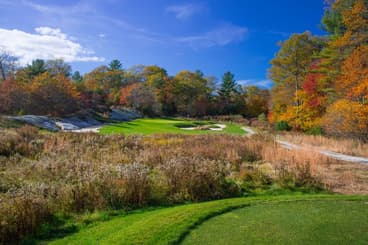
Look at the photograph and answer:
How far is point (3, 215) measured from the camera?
3.74 meters

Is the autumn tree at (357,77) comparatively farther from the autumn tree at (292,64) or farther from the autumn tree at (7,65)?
the autumn tree at (7,65)

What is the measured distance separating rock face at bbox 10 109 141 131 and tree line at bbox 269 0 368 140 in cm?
2014

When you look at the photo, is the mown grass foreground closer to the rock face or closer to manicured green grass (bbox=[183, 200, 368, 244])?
manicured green grass (bbox=[183, 200, 368, 244])

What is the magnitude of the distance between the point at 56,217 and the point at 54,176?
2077mm

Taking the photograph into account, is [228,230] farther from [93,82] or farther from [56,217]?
[93,82]

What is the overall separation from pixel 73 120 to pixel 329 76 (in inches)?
971

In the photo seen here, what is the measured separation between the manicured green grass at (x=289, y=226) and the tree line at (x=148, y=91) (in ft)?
99.8

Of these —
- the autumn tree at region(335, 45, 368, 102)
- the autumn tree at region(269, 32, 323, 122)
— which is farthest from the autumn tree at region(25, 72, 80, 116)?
the autumn tree at region(335, 45, 368, 102)

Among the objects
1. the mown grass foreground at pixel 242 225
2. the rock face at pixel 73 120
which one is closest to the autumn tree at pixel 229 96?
the rock face at pixel 73 120

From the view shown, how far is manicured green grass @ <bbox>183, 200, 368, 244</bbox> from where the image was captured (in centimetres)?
292

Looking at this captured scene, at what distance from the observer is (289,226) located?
3340mm

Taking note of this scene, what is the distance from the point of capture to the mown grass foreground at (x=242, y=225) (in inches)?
120

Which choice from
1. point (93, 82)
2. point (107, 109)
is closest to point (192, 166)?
point (107, 109)

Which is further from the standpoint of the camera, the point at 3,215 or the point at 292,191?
the point at 292,191
